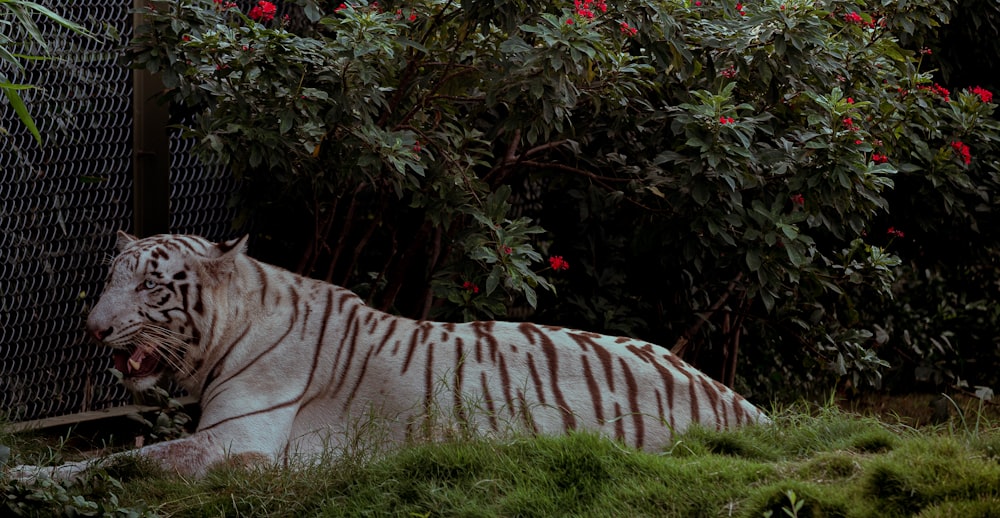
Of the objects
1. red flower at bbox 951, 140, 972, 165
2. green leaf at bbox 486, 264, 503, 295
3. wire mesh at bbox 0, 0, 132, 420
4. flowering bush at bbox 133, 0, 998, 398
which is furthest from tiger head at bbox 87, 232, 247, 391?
red flower at bbox 951, 140, 972, 165

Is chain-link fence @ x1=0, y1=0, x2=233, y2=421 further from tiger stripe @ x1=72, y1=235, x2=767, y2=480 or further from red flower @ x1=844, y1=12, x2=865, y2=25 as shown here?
red flower @ x1=844, y1=12, x2=865, y2=25

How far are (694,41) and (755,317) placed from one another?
6.11 ft

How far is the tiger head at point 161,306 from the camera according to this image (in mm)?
4953

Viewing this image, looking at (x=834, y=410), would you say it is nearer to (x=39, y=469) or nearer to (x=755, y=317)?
(x=755, y=317)

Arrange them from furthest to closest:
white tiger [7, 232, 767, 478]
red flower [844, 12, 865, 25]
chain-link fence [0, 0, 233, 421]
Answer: red flower [844, 12, 865, 25], chain-link fence [0, 0, 233, 421], white tiger [7, 232, 767, 478]

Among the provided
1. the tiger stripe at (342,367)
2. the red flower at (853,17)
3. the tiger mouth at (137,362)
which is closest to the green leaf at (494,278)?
the tiger stripe at (342,367)

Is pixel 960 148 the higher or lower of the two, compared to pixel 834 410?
higher

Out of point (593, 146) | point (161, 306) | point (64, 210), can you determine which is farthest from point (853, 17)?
point (64, 210)

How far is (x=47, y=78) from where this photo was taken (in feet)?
18.9

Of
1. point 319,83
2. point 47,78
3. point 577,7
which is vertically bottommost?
point 47,78

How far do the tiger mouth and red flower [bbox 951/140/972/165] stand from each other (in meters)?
4.69

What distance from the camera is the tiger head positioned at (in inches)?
195

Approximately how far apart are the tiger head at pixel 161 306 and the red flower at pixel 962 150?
168 inches

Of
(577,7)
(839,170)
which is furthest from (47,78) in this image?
(839,170)
